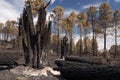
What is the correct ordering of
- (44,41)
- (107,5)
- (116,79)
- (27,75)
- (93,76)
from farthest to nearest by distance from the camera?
(107,5)
(44,41)
(27,75)
(93,76)
(116,79)

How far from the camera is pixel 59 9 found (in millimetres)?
61844

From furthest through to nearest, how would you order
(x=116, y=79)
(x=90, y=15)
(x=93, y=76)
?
(x=90, y=15) → (x=93, y=76) → (x=116, y=79)

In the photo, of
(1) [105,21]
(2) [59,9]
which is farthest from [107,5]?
(2) [59,9]

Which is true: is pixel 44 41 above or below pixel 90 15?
below

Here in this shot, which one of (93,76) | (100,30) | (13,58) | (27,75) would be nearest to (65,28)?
(100,30)

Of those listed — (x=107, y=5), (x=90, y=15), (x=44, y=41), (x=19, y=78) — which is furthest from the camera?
(x=90, y=15)

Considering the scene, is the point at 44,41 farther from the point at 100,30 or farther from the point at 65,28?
the point at 65,28

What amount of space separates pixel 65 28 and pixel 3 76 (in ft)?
157

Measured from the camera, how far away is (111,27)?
5438cm

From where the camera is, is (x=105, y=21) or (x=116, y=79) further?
(x=105, y=21)

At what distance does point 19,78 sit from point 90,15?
47.3 meters

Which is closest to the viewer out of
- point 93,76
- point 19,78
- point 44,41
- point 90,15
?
point 93,76

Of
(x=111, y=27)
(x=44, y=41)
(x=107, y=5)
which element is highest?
(x=107, y=5)

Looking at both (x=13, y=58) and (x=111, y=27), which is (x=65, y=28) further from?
(x=13, y=58)
